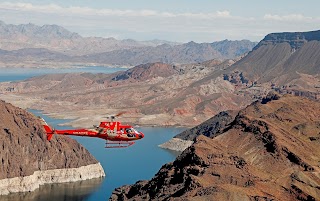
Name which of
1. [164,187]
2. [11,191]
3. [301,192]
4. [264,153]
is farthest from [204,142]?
[11,191]

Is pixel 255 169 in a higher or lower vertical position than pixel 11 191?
higher

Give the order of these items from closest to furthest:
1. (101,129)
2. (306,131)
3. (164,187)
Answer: (101,129) < (164,187) < (306,131)

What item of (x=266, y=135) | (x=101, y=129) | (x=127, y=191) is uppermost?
(x=101, y=129)

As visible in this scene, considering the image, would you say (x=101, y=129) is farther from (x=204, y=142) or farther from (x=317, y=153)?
(x=317, y=153)

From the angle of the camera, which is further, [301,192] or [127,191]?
[127,191]

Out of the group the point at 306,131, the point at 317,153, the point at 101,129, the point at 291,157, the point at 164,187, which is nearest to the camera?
the point at 101,129

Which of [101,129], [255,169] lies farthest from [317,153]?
[101,129]
